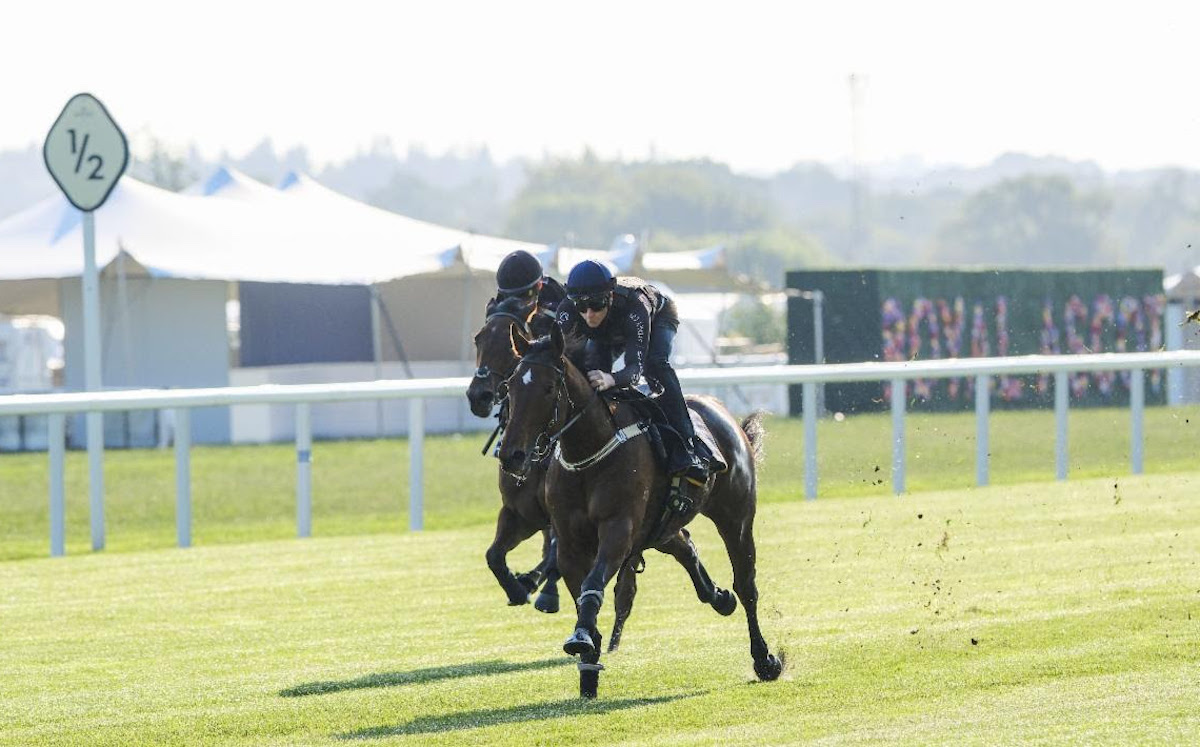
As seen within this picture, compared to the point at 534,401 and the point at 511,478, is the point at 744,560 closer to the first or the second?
the point at 511,478

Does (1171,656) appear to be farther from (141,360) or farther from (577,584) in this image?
(141,360)

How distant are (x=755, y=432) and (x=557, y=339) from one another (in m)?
2.04

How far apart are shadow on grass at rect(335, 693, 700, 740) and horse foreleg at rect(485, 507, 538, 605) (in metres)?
1.72

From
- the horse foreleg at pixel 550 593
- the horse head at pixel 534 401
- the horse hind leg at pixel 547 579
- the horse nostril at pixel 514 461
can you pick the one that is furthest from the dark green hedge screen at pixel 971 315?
the horse nostril at pixel 514 461

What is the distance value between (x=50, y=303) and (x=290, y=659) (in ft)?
64.4

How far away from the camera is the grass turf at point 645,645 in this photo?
6906 mm

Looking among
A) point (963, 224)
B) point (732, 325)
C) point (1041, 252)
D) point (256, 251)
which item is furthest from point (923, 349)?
point (963, 224)

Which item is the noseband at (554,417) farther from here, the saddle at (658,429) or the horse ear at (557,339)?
the saddle at (658,429)

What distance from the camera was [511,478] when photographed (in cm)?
910

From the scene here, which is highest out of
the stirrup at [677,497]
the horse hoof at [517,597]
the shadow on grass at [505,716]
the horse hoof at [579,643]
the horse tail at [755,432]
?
the horse tail at [755,432]

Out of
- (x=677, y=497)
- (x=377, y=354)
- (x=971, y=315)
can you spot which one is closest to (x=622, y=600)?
(x=677, y=497)

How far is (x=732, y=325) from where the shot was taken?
4919cm

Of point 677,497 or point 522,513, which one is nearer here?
point 677,497

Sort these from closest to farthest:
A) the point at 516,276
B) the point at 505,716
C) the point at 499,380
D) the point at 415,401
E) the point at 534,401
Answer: the point at 505,716, the point at 534,401, the point at 499,380, the point at 516,276, the point at 415,401
